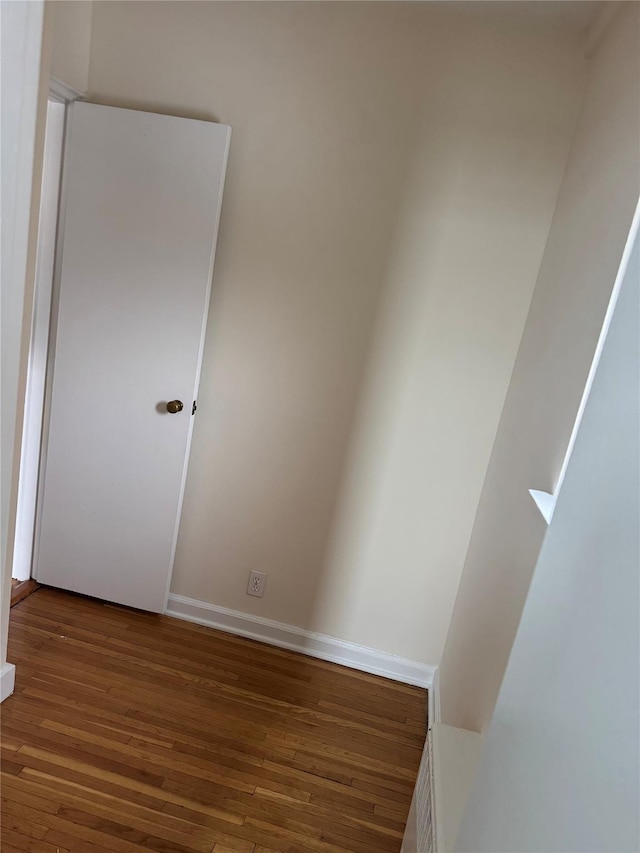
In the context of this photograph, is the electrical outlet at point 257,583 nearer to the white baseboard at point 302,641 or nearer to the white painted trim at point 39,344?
the white baseboard at point 302,641

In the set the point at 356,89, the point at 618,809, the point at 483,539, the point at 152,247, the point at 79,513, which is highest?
the point at 356,89

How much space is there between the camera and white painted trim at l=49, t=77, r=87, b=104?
2275 millimetres

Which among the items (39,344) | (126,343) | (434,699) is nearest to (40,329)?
(39,344)

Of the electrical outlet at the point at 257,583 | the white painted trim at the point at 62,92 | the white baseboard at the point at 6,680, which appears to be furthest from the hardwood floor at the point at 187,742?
the white painted trim at the point at 62,92

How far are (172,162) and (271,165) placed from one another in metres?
0.37

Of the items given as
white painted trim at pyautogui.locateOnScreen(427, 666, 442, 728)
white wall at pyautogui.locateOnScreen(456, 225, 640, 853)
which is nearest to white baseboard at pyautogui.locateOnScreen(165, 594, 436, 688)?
white painted trim at pyautogui.locateOnScreen(427, 666, 442, 728)

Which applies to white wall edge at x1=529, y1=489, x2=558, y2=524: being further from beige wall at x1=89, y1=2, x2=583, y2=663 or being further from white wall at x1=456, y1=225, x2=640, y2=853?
beige wall at x1=89, y1=2, x2=583, y2=663

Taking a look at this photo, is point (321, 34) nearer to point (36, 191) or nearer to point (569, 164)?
point (569, 164)

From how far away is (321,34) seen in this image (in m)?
2.28

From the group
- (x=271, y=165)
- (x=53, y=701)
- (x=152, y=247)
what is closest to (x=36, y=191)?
(x=152, y=247)

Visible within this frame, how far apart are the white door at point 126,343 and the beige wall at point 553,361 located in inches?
47.7

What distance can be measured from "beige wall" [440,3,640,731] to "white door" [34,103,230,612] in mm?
1212

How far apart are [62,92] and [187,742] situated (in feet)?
7.69

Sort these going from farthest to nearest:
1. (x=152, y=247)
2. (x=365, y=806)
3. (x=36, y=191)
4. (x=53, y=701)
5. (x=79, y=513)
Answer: (x=79, y=513), (x=152, y=247), (x=53, y=701), (x=365, y=806), (x=36, y=191)
